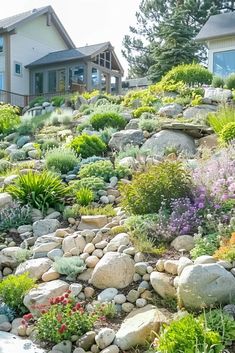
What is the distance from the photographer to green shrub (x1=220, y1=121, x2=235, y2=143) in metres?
8.41

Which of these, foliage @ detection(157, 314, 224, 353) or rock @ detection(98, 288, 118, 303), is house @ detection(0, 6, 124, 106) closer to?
rock @ detection(98, 288, 118, 303)

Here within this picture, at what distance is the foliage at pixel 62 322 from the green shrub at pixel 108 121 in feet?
23.2

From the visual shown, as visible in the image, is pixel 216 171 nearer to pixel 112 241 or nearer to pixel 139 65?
pixel 112 241

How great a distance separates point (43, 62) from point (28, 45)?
153 cm

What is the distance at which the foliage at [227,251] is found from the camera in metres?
4.51

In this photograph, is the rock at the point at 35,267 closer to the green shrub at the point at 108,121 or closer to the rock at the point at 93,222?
the rock at the point at 93,222

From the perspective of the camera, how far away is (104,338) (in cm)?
416

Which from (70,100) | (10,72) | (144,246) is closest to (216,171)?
(144,246)

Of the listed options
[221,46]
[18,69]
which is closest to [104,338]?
[221,46]

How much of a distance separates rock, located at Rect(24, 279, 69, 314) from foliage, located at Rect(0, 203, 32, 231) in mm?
1795

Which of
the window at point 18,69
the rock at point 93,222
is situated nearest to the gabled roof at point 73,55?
the window at point 18,69

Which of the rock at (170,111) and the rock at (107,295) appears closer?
the rock at (107,295)

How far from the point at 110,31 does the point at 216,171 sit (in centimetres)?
2604

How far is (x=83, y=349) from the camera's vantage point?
4.18 metres
